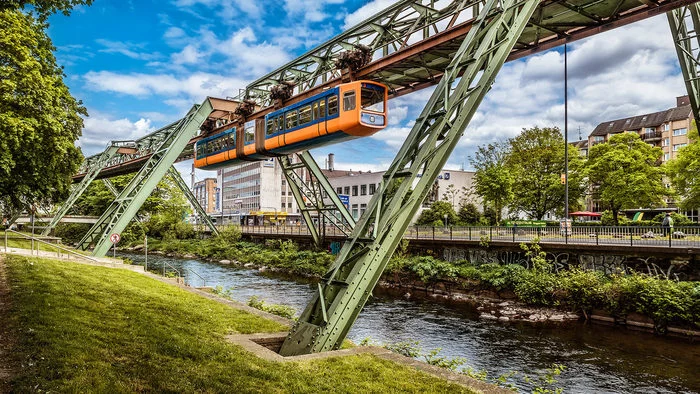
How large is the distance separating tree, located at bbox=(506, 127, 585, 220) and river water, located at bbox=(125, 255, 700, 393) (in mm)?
34331

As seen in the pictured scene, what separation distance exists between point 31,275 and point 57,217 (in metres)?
42.1

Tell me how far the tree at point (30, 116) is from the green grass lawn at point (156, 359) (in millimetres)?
12540

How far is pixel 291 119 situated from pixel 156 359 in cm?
1750

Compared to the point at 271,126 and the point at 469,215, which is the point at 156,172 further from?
the point at 469,215

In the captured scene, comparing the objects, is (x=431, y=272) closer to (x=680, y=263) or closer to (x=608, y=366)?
(x=680, y=263)

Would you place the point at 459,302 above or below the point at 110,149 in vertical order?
below

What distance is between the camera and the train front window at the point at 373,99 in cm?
2015

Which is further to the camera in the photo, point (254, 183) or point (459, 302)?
point (254, 183)

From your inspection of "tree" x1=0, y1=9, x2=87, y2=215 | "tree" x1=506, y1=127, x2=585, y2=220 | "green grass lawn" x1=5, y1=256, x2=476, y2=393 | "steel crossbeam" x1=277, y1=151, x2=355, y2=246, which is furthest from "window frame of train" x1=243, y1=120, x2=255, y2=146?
"tree" x1=506, y1=127, x2=585, y2=220

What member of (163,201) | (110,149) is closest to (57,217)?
(110,149)

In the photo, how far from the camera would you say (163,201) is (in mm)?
70875

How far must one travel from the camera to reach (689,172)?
4312cm

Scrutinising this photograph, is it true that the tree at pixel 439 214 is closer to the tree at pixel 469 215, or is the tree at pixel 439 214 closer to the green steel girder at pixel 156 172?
the tree at pixel 469 215

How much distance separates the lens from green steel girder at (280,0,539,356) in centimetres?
911
